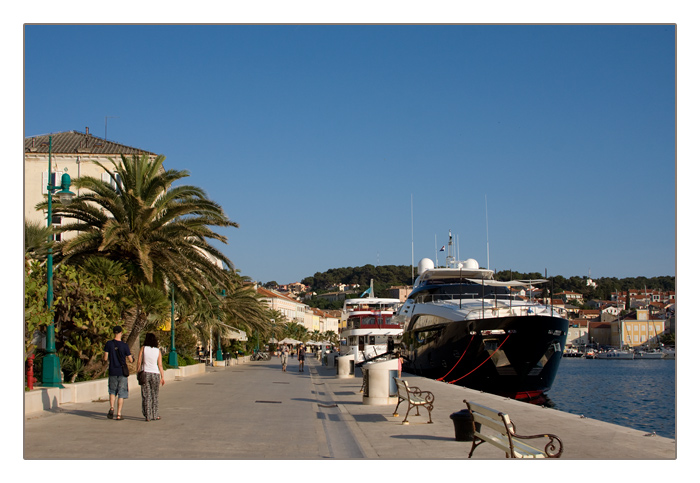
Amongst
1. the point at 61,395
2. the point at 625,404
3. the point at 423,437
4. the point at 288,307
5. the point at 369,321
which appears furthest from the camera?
the point at 288,307

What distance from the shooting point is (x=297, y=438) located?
10570mm

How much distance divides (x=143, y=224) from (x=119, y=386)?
33.3 feet

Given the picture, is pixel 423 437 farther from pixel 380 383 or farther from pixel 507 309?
pixel 507 309

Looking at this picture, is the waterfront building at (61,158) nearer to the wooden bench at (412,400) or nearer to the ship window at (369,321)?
the ship window at (369,321)

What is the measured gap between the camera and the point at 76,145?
5003 centimetres

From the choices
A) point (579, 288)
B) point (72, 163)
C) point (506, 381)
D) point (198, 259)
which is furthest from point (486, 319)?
point (579, 288)

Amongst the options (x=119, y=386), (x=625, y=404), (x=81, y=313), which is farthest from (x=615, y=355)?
(x=119, y=386)

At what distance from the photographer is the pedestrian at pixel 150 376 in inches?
485

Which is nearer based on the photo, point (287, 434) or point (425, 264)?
point (287, 434)

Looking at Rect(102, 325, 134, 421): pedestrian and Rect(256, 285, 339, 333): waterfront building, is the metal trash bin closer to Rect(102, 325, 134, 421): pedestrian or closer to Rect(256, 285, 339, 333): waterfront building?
Rect(102, 325, 134, 421): pedestrian

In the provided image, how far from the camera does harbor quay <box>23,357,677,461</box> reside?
891 centimetres

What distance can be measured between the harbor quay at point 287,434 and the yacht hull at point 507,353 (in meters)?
12.2

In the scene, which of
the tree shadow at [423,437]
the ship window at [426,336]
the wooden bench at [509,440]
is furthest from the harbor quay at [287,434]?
the ship window at [426,336]

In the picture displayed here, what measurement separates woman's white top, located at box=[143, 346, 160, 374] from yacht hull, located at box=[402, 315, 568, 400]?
60.3 ft
